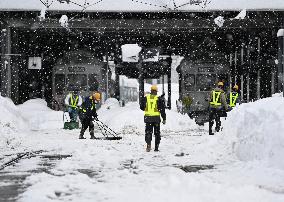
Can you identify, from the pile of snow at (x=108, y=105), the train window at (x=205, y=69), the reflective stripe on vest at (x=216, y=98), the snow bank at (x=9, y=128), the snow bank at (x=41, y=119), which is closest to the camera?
the snow bank at (x=9, y=128)

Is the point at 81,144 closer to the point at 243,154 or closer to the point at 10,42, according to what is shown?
the point at 243,154

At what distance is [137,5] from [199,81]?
4.97 m

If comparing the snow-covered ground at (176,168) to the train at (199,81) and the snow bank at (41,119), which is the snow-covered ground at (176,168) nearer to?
the snow bank at (41,119)

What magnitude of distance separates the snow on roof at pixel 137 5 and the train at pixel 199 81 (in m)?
2.96

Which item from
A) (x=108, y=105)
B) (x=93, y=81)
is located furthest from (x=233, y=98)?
(x=108, y=105)

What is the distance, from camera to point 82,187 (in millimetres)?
5574

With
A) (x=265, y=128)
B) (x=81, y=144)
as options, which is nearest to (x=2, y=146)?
(x=81, y=144)

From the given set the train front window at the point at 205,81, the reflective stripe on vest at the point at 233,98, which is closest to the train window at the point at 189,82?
the train front window at the point at 205,81

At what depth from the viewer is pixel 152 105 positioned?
10406 millimetres

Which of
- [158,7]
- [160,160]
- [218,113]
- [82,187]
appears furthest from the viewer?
[158,7]

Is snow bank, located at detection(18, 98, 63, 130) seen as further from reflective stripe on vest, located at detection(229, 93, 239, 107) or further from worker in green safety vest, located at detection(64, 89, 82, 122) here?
reflective stripe on vest, located at detection(229, 93, 239, 107)

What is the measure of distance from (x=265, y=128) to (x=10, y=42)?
17.7 m

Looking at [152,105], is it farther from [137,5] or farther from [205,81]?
[205,81]

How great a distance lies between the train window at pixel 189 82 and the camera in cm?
2261
